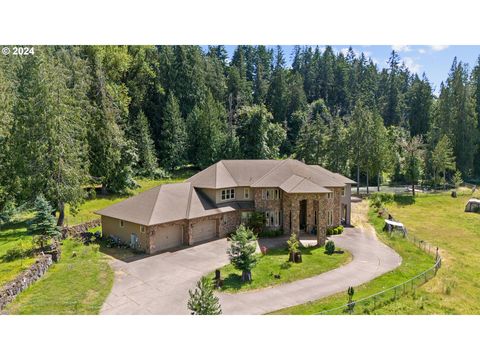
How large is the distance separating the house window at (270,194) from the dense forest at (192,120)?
15553mm

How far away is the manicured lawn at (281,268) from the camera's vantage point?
2003 cm

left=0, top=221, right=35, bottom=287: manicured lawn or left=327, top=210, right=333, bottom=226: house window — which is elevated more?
left=327, top=210, right=333, bottom=226: house window

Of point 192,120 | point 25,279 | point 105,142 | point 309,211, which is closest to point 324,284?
point 309,211

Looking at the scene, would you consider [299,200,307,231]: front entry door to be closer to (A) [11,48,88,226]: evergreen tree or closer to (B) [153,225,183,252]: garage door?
(B) [153,225,183,252]: garage door

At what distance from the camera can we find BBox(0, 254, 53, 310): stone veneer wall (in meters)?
17.0

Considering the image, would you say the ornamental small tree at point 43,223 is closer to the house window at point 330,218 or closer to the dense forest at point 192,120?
the dense forest at point 192,120

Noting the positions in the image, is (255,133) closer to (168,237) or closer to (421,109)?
(168,237)

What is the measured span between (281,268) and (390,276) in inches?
262

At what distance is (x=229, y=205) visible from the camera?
101 ft

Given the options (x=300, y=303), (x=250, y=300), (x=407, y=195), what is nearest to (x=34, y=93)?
(x=250, y=300)

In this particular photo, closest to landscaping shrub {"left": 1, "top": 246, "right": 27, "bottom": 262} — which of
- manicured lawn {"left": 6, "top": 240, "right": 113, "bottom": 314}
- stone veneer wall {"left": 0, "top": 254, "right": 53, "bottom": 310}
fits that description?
stone veneer wall {"left": 0, "top": 254, "right": 53, "bottom": 310}

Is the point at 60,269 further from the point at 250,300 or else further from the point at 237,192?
the point at 237,192

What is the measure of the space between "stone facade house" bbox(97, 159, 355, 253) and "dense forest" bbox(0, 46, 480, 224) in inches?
255

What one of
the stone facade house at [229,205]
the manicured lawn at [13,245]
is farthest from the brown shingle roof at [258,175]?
the manicured lawn at [13,245]
